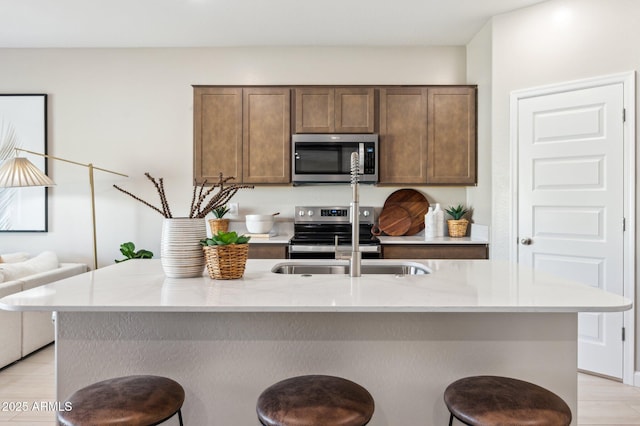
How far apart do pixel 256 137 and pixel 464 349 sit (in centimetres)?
276

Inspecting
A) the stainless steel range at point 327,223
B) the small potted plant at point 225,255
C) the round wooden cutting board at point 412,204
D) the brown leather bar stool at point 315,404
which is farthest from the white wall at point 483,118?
the brown leather bar stool at point 315,404

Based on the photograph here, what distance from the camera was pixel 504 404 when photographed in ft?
4.10

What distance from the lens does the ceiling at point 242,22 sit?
3.29 metres

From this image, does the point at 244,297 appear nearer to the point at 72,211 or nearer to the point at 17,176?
the point at 17,176

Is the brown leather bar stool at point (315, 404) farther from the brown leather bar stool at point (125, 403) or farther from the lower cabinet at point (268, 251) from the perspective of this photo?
the lower cabinet at point (268, 251)

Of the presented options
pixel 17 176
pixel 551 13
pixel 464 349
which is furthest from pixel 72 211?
pixel 551 13

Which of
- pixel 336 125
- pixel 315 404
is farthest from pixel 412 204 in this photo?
pixel 315 404

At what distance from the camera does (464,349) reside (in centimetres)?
157

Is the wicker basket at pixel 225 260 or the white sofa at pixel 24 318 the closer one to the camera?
the wicker basket at pixel 225 260

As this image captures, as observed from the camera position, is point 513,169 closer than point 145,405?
No

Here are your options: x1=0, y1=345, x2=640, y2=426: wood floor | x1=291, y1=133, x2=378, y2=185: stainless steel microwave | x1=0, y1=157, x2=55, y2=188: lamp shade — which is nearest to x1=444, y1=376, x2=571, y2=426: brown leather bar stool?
x1=0, y1=345, x2=640, y2=426: wood floor

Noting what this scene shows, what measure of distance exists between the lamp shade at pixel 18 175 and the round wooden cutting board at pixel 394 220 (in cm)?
310

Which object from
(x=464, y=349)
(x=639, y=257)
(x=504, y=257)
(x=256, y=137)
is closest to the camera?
(x=464, y=349)

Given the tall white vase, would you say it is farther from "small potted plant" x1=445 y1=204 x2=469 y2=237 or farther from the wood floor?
"small potted plant" x1=445 y1=204 x2=469 y2=237
